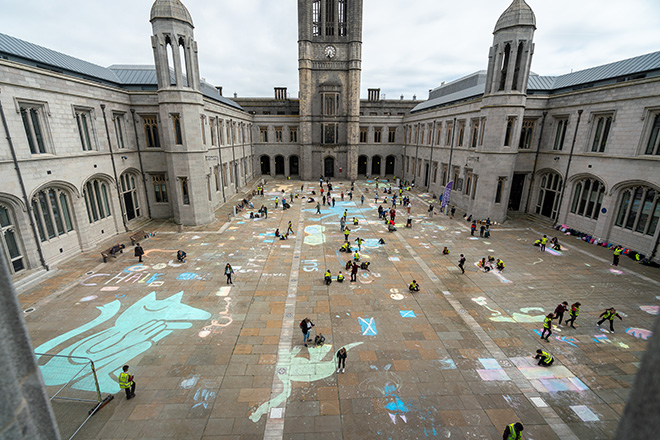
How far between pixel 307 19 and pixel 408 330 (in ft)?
174

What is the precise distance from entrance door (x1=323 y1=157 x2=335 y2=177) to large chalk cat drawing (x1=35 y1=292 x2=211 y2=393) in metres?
44.6

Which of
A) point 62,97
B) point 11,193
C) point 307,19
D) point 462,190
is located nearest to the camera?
point 11,193

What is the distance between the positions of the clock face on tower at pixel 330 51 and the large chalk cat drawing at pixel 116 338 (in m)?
48.9

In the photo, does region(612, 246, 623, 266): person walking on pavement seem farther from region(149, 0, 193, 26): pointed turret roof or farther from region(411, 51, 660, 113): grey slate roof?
region(149, 0, 193, 26): pointed turret roof

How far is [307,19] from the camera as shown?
5209cm

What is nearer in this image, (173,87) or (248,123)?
(173,87)

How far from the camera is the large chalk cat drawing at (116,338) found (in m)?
12.8

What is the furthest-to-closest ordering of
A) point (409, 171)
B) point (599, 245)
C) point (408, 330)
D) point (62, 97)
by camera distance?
1. point (409, 171)
2. point (599, 245)
3. point (62, 97)
4. point (408, 330)

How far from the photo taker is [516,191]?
36.6 metres

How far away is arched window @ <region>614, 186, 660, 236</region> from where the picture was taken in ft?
76.2

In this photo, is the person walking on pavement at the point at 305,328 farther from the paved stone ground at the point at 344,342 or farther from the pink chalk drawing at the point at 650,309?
the pink chalk drawing at the point at 650,309

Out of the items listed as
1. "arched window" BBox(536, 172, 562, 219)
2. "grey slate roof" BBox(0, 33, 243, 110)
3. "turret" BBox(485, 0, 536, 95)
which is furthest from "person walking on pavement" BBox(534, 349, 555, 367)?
"grey slate roof" BBox(0, 33, 243, 110)

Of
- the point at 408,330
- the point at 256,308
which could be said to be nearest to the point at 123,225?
the point at 256,308

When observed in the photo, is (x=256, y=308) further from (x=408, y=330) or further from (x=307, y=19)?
(x=307, y=19)
